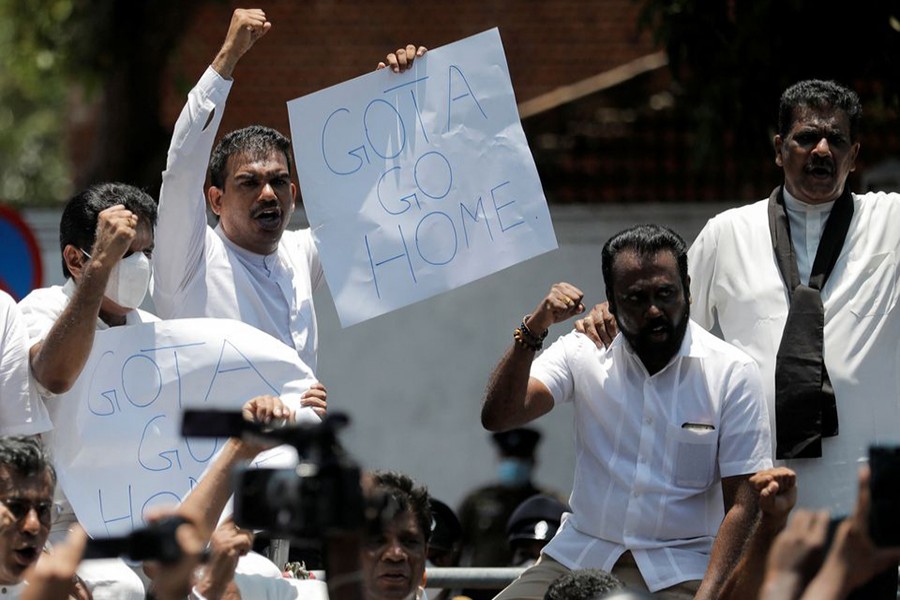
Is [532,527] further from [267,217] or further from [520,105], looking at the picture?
[520,105]

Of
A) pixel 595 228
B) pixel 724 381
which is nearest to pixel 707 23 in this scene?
pixel 595 228

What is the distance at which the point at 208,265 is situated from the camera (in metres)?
6.69

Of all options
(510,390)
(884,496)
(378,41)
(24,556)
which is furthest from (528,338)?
(378,41)

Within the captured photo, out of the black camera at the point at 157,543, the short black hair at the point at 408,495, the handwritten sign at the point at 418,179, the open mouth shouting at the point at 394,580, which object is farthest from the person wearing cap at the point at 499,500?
the black camera at the point at 157,543

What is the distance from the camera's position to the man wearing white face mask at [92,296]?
5.94 meters

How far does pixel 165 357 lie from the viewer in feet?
20.7

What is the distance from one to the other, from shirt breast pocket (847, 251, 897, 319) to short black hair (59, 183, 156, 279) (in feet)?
7.69

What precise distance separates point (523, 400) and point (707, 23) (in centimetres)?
395

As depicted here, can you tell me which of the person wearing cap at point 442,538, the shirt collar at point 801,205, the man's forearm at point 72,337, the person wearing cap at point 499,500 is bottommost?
the person wearing cap at point 499,500

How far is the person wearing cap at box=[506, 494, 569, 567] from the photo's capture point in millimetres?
7980

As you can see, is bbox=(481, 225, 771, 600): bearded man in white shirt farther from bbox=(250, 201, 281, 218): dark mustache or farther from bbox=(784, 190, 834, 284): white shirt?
bbox=(250, 201, 281, 218): dark mustache

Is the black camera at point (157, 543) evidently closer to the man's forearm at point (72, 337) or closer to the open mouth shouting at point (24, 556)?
the open mouth shouting at point (24, 556)

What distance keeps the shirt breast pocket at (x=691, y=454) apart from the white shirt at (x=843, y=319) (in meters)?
0.31

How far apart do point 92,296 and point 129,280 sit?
0.36 m
